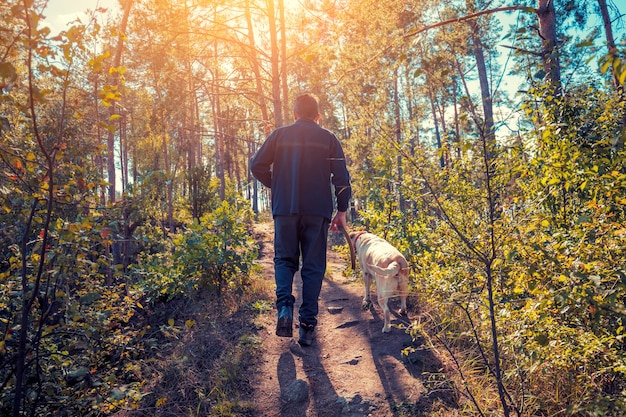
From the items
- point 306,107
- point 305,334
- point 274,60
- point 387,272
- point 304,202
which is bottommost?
point 305,334

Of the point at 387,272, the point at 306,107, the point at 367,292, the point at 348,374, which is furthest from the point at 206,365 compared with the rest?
the point at 306,107

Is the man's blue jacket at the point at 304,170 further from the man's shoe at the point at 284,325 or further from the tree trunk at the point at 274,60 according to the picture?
the tree trunk at the point at 274,60

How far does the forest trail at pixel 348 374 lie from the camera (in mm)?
2844

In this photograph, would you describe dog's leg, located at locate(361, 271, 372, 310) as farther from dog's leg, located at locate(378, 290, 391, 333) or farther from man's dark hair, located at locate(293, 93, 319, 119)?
man's dark hair, located at locate(293, 93, 319, 119)

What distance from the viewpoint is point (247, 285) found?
606 cm

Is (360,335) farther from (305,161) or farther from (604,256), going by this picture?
(604,256)

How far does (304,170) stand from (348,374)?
1844 mm

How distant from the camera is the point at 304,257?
3.86m

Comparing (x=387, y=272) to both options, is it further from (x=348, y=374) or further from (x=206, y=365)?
(x=206, y=365)

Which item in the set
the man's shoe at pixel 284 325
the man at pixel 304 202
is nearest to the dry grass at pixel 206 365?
the man's shoe at pixel 284 325

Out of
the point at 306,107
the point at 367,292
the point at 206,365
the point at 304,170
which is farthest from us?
the point at 367,292

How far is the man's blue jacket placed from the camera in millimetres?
3758

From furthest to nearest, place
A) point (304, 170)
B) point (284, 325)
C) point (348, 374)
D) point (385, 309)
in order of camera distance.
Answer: point (385, 309) → point (304, 170) → point (284, 325) → point (348, 374)

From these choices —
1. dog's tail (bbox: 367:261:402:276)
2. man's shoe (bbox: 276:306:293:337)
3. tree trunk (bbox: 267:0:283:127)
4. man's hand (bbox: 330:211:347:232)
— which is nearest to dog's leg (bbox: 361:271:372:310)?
dog's tail (bbox: 367:261:402:276)
